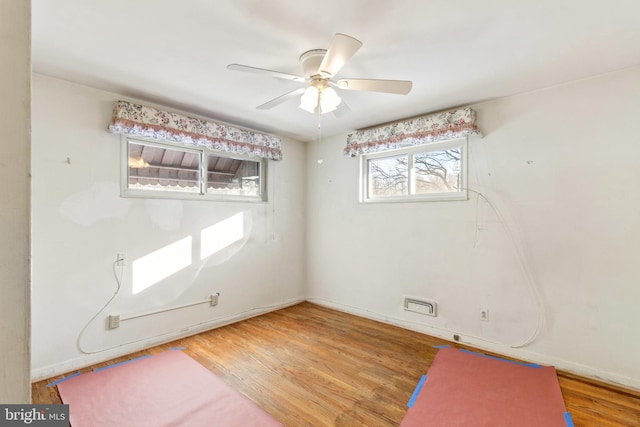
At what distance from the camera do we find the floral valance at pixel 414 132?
2.93 metres

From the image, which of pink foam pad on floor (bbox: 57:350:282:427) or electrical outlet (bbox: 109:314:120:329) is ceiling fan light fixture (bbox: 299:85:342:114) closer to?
pink foam pad on floor (bbox: 57:350:282:427)

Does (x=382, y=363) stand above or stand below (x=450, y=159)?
below

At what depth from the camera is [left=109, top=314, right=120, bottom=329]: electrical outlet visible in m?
2.70

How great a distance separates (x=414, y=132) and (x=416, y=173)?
0.49 meters

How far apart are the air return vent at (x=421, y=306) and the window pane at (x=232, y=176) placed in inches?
90.8

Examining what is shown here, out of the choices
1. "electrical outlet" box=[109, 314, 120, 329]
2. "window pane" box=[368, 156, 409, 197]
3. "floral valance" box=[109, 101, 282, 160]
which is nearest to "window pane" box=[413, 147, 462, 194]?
"window pane" box=[368, 156, 409, 197]

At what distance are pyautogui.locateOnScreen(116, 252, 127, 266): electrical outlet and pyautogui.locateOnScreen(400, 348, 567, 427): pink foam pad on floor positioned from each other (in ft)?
8.72

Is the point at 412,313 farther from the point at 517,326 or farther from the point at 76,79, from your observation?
the point at 76,79

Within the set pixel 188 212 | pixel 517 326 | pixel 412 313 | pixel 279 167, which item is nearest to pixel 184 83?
pixel 188 212

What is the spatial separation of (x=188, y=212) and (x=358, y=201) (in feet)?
6.66

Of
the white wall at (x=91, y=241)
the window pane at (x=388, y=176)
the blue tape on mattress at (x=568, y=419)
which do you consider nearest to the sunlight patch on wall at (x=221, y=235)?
the white wall at (x=91, y=241)

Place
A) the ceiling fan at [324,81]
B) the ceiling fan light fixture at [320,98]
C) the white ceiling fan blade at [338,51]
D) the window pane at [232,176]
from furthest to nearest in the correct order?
the window pane at [232,176], the ceiling fan light fixture at [320,98], the ceiling fan at [324,81], the white ceiling fan blade at [338,51]

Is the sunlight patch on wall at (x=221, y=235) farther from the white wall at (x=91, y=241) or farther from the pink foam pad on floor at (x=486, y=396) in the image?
the pink foam pad on floor at (x=486, y=396)

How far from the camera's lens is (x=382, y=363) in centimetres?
263
